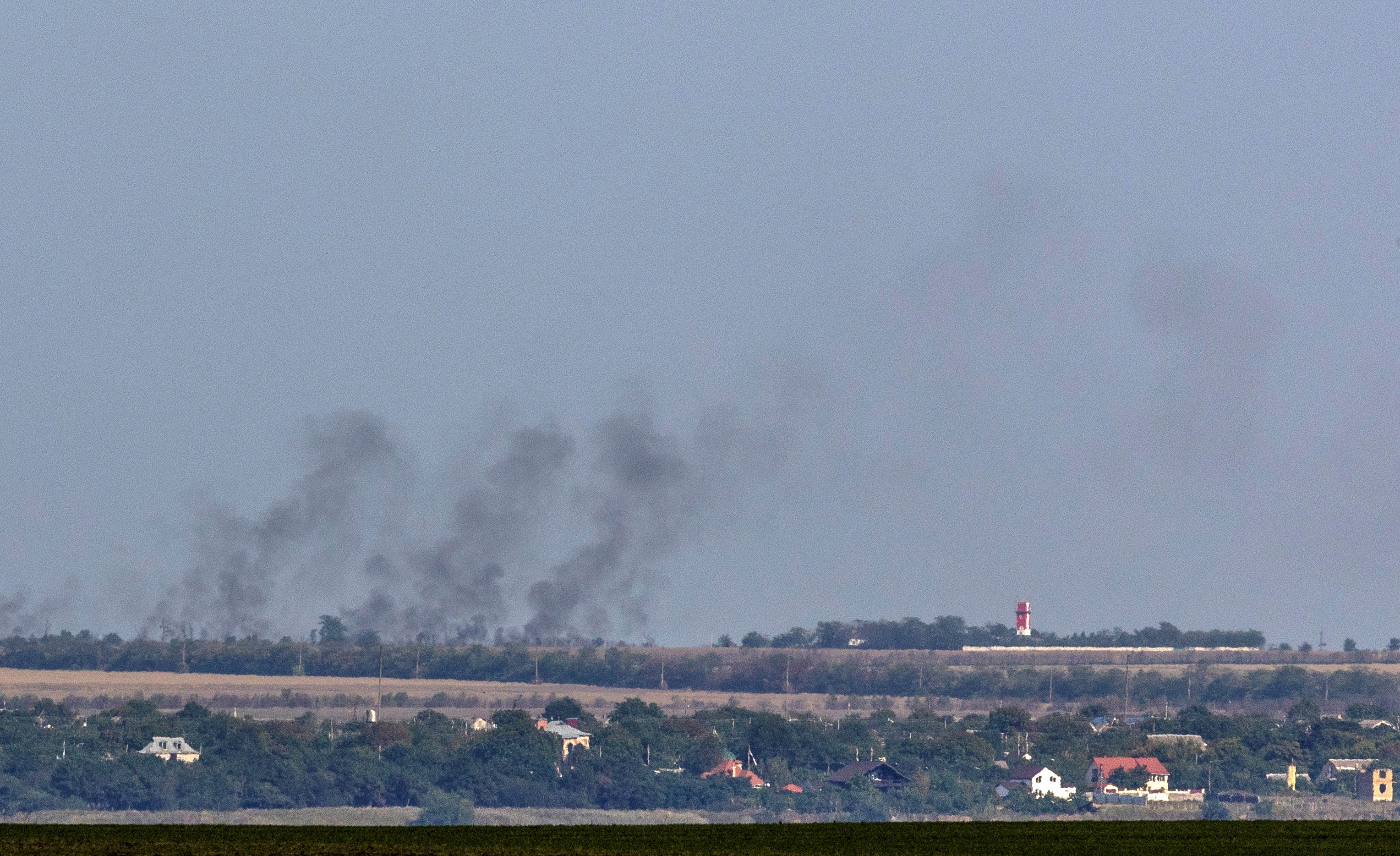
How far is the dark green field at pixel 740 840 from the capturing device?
71.0 meters

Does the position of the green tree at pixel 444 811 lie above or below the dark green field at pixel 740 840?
below

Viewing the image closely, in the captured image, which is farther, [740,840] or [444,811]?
[444,811]

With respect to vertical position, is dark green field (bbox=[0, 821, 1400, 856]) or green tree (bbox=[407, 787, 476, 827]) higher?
dark green field (bbox=[0, 821, 1400, 856])

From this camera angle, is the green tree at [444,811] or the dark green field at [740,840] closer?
the dark green field at [740,840]

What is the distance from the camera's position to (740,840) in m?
79.7

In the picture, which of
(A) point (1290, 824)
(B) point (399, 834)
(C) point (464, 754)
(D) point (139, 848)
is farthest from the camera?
(C) point (464, 754)

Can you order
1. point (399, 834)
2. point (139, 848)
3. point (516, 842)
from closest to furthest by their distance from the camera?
point (139, 848) → point (516, 842) → point (399, 834)

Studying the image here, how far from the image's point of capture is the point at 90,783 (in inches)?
7584

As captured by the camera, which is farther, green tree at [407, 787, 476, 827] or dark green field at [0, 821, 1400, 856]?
green tree at [407, 787, 476, 827]

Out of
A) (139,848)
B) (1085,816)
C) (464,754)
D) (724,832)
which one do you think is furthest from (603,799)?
(139,848)

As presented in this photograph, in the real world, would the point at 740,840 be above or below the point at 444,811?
above

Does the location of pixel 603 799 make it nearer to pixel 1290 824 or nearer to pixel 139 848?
pixel 1290 824

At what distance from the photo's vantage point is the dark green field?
7100 cm

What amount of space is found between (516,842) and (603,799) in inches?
4826
